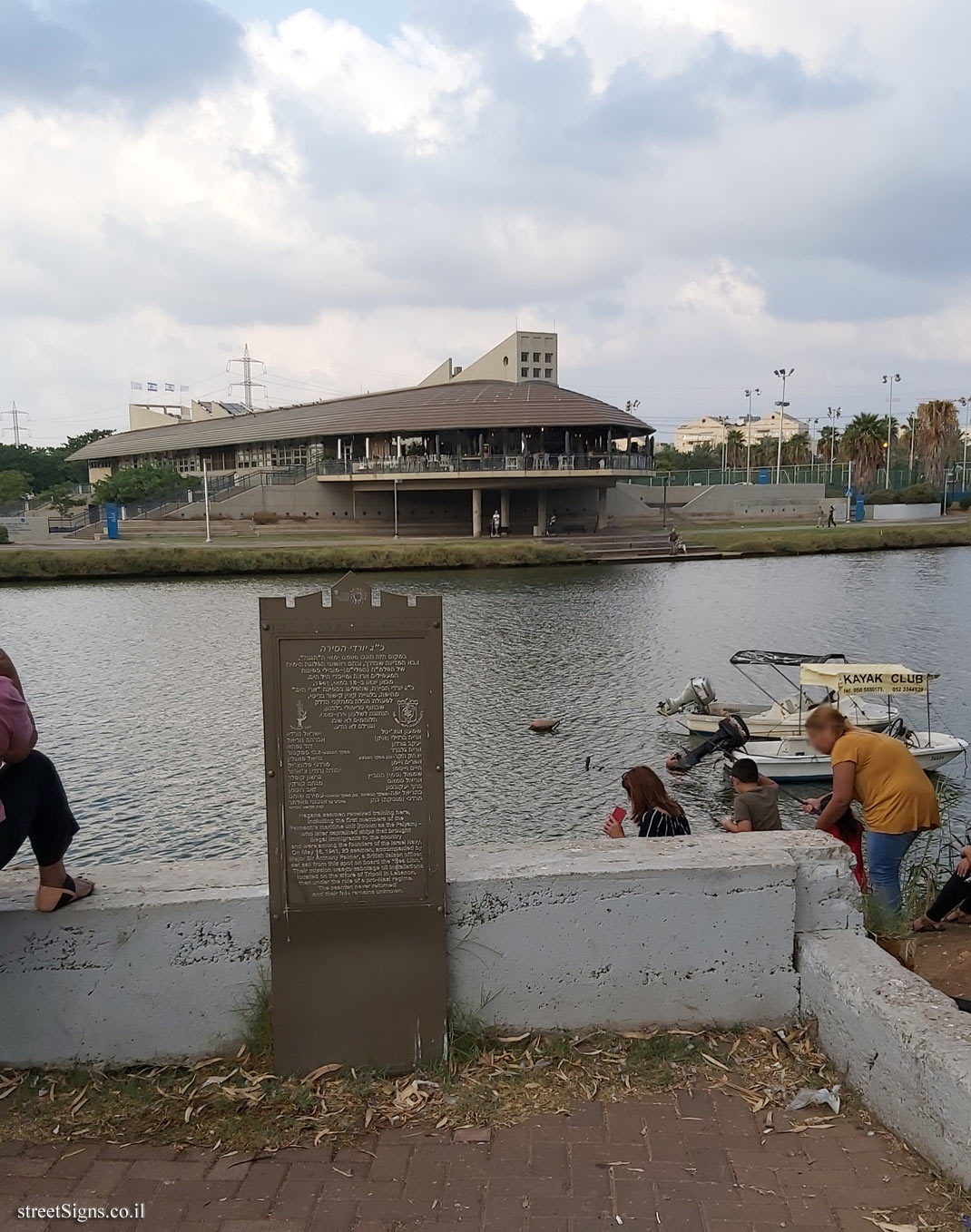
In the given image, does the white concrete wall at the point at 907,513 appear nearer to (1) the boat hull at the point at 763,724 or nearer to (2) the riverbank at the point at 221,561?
(2) the riverbank at the point at 221,561

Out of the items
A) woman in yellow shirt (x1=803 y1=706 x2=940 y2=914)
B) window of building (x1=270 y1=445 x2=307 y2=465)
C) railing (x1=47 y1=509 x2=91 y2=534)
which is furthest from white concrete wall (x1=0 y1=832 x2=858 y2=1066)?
window of building (x1=270 y1=445 x2=307 y2=465)

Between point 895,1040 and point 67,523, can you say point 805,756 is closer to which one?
point 895,1040

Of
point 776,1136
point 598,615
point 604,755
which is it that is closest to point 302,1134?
point 776,1136

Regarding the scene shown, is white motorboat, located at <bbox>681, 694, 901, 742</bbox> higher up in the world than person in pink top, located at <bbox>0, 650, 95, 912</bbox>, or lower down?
lower down

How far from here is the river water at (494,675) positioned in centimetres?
1398

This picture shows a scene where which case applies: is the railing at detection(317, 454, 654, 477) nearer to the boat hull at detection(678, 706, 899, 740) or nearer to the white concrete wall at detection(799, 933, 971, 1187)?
the boat hull at detection(678, 706, 899, 740)

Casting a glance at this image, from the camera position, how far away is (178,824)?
44.2ft

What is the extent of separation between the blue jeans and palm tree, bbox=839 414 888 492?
75.5m

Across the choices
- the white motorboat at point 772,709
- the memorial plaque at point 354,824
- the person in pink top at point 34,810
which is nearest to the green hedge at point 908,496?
the white motorboat at point 772,709

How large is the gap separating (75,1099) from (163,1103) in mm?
341

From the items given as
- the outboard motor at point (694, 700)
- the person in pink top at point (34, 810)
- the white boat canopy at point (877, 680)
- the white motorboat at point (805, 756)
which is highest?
the person in pink top at point (34, 810)

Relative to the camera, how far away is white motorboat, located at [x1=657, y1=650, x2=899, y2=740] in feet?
53.0

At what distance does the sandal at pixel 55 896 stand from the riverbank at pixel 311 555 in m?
41.9

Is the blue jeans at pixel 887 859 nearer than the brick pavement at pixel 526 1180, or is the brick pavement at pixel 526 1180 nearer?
the brick pavement at pixel 526 1180
